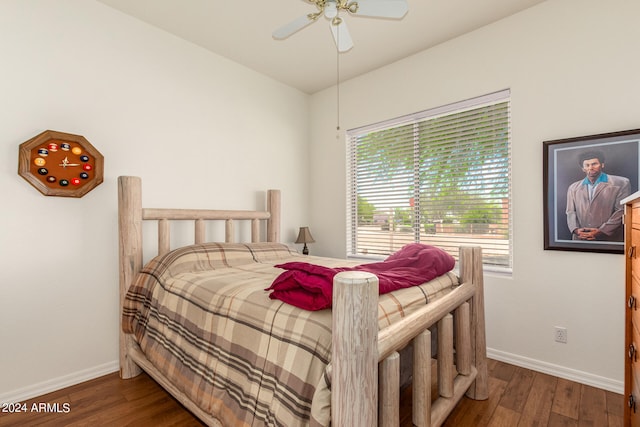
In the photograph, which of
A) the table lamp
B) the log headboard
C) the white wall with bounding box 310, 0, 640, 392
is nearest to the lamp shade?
the table lamp

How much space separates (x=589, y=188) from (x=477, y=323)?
114 cm

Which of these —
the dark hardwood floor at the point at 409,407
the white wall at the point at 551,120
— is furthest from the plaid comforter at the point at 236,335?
the white wall at the point at 551,120

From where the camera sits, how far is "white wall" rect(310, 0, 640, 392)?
1.93m

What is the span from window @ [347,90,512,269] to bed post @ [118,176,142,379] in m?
2.03

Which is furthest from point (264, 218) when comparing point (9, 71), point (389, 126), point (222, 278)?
point (9, 71)

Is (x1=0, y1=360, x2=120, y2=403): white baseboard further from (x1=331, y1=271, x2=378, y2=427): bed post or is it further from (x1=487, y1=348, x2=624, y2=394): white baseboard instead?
(x1=487, y1=348, x2=624, y2=394): white baseboard

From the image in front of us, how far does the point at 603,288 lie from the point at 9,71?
3.85 m

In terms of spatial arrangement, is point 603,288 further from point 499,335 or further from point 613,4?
point 613,4

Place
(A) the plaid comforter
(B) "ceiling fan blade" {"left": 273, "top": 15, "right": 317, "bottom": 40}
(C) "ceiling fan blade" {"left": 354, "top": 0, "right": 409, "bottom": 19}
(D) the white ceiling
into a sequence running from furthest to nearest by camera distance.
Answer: (D) the white ceiling, (B) "ceiling fan blade" {"left": 273, "top": 15, "right": 317, "bottom": 40}, (C) "ceiling fan blade" {"left": 354, "top": 0, "right": 409, "bottom": 19}, (A) the plaid comforter

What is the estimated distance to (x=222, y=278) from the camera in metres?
1.79

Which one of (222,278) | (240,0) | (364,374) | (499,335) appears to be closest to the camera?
(364,374)

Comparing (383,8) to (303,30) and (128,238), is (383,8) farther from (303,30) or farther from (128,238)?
(128,238)

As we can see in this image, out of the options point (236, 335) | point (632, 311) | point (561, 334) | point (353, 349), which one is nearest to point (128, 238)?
point (236, 335)

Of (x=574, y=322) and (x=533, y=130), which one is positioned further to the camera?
(x=533, y=130)
